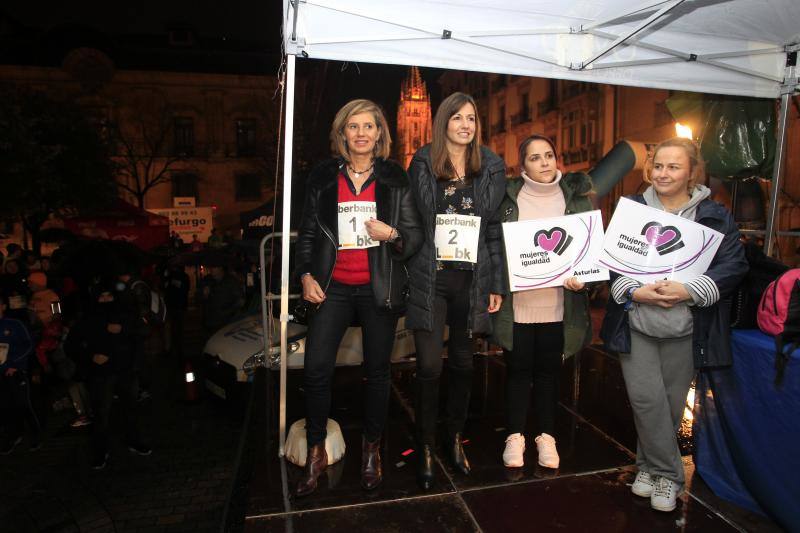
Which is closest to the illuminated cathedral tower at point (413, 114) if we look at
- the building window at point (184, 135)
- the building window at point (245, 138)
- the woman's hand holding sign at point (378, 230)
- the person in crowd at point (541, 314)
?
the building window at point (245, 138)

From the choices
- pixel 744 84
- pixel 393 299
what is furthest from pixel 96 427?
pixel 744 84

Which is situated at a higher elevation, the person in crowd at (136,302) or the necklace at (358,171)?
the necklace at (358,171)

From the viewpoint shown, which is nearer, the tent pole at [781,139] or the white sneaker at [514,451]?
the white sneaker at [514,451]

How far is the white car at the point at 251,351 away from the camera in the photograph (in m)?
5.73

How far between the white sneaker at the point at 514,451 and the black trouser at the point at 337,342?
2.86ft

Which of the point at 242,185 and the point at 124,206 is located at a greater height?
the point at 242,185

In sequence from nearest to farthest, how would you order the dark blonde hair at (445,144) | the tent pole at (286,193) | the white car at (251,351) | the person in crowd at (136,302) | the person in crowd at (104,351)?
1. the dark blonde hair at (445,144)
2. the tent pole at (286,193)
3. the person in crowd at (104,351)
4. the person in crowd at (136,302)
5. the white car at (251,351)

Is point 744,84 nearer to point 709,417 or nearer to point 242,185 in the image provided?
point 709,417

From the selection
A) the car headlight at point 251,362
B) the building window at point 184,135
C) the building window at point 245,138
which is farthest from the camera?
the building window at point 245,138

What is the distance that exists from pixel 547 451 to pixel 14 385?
524 centimetres

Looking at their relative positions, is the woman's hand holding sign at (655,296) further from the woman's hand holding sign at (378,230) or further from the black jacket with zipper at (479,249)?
the woman's hand holding sign at (378,230)

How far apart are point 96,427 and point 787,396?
5.45 m

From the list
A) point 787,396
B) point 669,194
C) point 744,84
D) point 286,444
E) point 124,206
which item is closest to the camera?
point 787,396

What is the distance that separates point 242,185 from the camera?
3722cm
